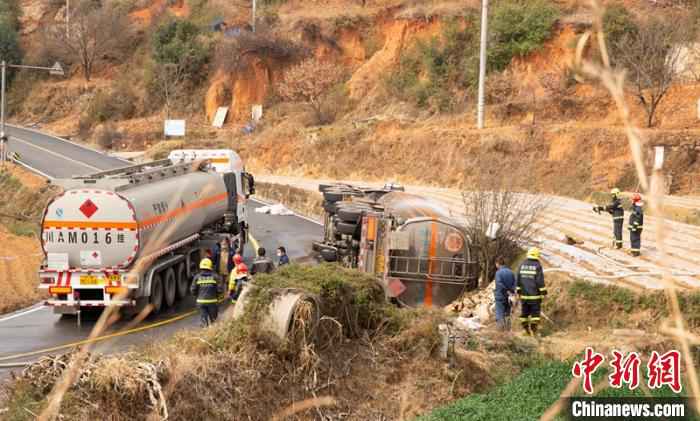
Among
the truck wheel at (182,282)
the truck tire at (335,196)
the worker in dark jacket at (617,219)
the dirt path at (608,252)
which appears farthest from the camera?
the truck tire at (335,196)

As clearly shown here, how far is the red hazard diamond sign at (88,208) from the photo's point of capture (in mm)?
15973

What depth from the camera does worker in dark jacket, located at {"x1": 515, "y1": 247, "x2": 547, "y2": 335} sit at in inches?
514

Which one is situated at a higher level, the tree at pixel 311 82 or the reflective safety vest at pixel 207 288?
the tree at pixel 311 82

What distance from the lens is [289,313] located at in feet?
35.0

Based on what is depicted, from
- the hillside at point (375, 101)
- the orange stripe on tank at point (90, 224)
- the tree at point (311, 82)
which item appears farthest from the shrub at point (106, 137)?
the orange stripe on tank at point (90, 224)

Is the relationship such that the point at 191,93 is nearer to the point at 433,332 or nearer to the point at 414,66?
the point at 414,66

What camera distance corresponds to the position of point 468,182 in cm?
3784

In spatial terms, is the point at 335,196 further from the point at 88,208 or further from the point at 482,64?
the point at 482,64

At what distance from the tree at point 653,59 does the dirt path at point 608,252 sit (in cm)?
842

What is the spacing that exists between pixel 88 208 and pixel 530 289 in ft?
29.8

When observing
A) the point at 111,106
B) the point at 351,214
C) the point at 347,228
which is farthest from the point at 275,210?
the point at 111,106

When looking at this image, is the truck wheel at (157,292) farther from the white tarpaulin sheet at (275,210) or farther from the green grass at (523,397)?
the white tarpaulin sheet at (275,210)

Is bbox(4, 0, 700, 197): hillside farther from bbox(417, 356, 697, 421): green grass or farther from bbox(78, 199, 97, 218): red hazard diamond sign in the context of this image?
bbox(417, 356, 697, 421): green grass

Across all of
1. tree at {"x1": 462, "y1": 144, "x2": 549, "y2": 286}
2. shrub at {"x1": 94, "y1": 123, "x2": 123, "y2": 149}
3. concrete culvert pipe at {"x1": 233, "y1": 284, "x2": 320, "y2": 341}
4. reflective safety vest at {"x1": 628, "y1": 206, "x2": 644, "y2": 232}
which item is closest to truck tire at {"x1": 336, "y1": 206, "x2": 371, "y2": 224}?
tree at {"x1": 462, "y1": 144, "x2": 549, "y2": 286}
